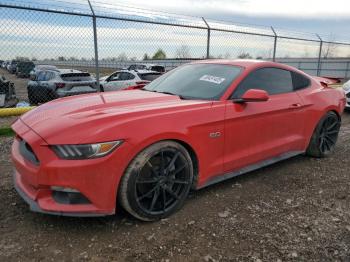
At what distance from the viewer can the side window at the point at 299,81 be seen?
484 cm

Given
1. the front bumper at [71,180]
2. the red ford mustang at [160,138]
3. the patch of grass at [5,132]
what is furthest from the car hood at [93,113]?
the patch of grass at [5,132]

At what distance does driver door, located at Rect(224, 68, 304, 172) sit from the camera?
382 cm

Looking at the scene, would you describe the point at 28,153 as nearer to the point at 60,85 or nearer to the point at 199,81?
the point at 199,81

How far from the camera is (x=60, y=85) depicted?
10.8 m

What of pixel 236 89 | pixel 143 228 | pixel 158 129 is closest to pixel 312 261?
pixel 143 228

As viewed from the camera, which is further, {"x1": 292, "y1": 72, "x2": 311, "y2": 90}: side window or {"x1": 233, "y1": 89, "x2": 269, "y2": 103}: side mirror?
{"x1": 292, "y1": 72, "x2": 311, "y2": 90}: side window

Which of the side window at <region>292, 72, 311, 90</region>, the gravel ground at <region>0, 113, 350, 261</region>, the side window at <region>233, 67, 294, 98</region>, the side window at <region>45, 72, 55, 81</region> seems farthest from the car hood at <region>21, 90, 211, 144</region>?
the side window at <region>45, 72, 55, 81</region>

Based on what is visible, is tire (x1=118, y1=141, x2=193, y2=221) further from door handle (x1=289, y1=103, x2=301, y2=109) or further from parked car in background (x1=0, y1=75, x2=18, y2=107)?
parked car in background (x1=0, y1=75, x2=18, y2=107)

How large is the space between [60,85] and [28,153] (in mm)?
8214

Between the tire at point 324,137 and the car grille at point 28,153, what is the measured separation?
3905 millimetres

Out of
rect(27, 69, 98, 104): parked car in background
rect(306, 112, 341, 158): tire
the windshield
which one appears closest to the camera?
the windshield

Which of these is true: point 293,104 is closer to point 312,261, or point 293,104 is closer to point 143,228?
point 312,261

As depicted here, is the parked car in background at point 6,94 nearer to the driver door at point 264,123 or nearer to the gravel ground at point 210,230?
the gravel ground at point 210,230

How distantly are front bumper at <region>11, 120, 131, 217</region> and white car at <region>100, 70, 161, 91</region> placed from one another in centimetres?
914
